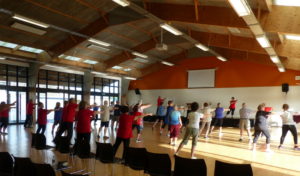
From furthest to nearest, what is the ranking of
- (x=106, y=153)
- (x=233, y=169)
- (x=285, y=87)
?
(x=285, y=87) → (x=106, y=153) → (x=233, y=169)

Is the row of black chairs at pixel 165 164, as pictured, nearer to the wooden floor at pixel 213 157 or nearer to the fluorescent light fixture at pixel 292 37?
the wooden floor at pixel 213 157

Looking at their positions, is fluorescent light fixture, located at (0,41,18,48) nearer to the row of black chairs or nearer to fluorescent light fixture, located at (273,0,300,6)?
the row of black chairs

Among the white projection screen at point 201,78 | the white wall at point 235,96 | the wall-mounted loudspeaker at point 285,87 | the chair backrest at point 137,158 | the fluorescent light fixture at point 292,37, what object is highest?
the fluorescent light fixture at point 292,37

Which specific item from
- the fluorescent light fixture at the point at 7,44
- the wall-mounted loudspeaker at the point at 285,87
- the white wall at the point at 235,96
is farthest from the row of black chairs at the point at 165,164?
the white wall at the point at 235,96

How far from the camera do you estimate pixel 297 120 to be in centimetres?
846

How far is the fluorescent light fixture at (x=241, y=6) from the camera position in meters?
5.05

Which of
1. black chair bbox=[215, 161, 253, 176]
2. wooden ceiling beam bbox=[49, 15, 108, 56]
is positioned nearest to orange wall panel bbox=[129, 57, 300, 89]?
wooden ceiling beam bbox=[49, 15, 108, 56]

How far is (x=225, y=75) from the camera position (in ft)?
53.3

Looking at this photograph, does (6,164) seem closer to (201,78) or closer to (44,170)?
(44,170)

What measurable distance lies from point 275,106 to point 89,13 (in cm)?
1219

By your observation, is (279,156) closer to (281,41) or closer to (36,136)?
(281,41)

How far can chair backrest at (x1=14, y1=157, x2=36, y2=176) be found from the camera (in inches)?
122

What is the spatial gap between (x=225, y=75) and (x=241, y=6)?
11527 mm

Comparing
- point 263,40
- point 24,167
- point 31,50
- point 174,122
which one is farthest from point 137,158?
point 31,50
